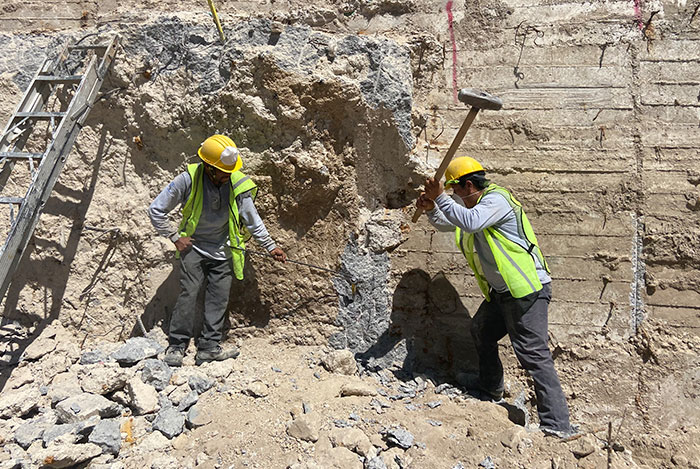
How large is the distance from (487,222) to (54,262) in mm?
3271

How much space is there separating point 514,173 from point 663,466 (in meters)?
2.24

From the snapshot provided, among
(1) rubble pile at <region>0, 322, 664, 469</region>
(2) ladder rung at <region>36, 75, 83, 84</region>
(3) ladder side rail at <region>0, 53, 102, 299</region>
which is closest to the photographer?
(1) rubble pile at <region>0, 322, 664, 469</region>

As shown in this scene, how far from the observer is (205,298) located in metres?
3.69

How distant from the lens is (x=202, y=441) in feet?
9.14

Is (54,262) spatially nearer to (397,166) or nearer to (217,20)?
(217,20)

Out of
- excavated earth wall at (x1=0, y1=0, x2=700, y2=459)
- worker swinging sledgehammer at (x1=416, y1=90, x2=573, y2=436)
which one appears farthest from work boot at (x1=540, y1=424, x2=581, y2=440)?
excavated earth wall at (x1=0, y1=0, x2=700, y2=459)

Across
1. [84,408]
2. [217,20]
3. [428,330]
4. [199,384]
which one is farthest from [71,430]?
[217,20]

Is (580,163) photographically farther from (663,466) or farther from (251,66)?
(251,66)

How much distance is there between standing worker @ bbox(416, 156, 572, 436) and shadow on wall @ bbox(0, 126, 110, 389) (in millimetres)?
2605

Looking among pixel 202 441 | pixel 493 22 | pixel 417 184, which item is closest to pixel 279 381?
pixel 202 441

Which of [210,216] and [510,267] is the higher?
[210,216]

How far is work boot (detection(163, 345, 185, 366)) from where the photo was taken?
11.4ft

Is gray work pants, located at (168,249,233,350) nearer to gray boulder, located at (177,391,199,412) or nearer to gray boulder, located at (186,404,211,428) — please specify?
gray boulder, located at (177,391,199,412)

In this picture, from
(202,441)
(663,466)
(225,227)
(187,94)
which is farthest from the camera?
(187,94)
